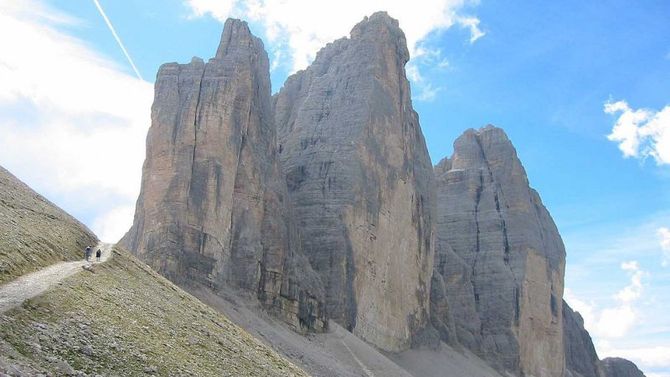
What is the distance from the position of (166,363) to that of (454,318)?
80.3 meters

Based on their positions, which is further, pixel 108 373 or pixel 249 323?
pixel 249 323

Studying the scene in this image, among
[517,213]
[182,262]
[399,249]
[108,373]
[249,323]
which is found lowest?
[108,373]

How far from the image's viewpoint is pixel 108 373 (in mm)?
29062

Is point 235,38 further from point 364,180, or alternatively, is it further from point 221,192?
point 364,180

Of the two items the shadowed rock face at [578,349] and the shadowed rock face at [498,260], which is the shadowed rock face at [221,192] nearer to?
the shadowed rock face at [498,260]

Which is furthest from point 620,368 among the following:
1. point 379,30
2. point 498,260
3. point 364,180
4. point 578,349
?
point 364,180

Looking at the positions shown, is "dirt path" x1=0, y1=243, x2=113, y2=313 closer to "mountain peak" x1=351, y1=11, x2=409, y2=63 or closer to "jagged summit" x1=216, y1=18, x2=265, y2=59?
"jagged summit" x1=216, y1=18, x2=265, y2=59

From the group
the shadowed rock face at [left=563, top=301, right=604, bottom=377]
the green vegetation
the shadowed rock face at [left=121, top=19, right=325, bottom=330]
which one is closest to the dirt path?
the green vegetation

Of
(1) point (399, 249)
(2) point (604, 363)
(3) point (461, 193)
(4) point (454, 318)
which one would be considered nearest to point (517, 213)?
(3) point (461, 193)

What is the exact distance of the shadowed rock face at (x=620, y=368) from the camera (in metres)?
153

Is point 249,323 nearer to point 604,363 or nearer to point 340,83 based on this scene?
point 340,83

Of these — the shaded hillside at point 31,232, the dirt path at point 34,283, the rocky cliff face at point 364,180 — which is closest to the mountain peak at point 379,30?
the rocky cliff face at point 364,180

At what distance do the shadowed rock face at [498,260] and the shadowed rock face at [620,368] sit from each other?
3742 cm

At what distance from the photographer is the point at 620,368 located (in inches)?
6048
